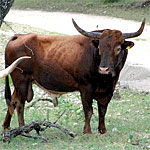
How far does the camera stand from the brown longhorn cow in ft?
24.2

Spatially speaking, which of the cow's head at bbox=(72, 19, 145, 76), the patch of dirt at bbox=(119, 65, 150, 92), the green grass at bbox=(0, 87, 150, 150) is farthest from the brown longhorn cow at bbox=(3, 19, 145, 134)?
the patch of dirt at bbox=(119, 65, 150, 92)

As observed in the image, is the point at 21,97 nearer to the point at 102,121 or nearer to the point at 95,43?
the point at 102,121

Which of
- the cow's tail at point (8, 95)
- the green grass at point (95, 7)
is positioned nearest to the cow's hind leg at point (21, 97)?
the cow's tail at point (8, 95)

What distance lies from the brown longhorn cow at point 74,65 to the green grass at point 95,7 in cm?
1579

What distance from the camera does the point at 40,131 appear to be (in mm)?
7934

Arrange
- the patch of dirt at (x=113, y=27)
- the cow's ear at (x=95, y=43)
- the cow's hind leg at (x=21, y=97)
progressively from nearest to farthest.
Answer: the cow's ear at (x=95, y=43)
the cow's hind leg at (x=21, y=97)
the patch of dirt at (x=113, y=27)

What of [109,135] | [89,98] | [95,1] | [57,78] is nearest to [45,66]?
[57,78]

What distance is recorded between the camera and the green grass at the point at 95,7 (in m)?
25.1

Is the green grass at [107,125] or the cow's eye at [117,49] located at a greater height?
the cow's eye at [117,49]

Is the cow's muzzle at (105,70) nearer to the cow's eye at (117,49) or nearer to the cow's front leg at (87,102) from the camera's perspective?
the cow's eye at (117,49)

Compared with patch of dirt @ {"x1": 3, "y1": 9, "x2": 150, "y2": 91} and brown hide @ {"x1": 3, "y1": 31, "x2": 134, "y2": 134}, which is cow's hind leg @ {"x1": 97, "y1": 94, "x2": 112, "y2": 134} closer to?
brown hide @ {"x1": 3, "y1": 31, "x2": 134, "y2": 134}

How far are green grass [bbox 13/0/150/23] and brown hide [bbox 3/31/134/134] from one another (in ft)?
51.7

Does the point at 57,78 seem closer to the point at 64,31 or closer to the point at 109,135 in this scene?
the point at 109,135

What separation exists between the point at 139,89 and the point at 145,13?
44.3 feet
